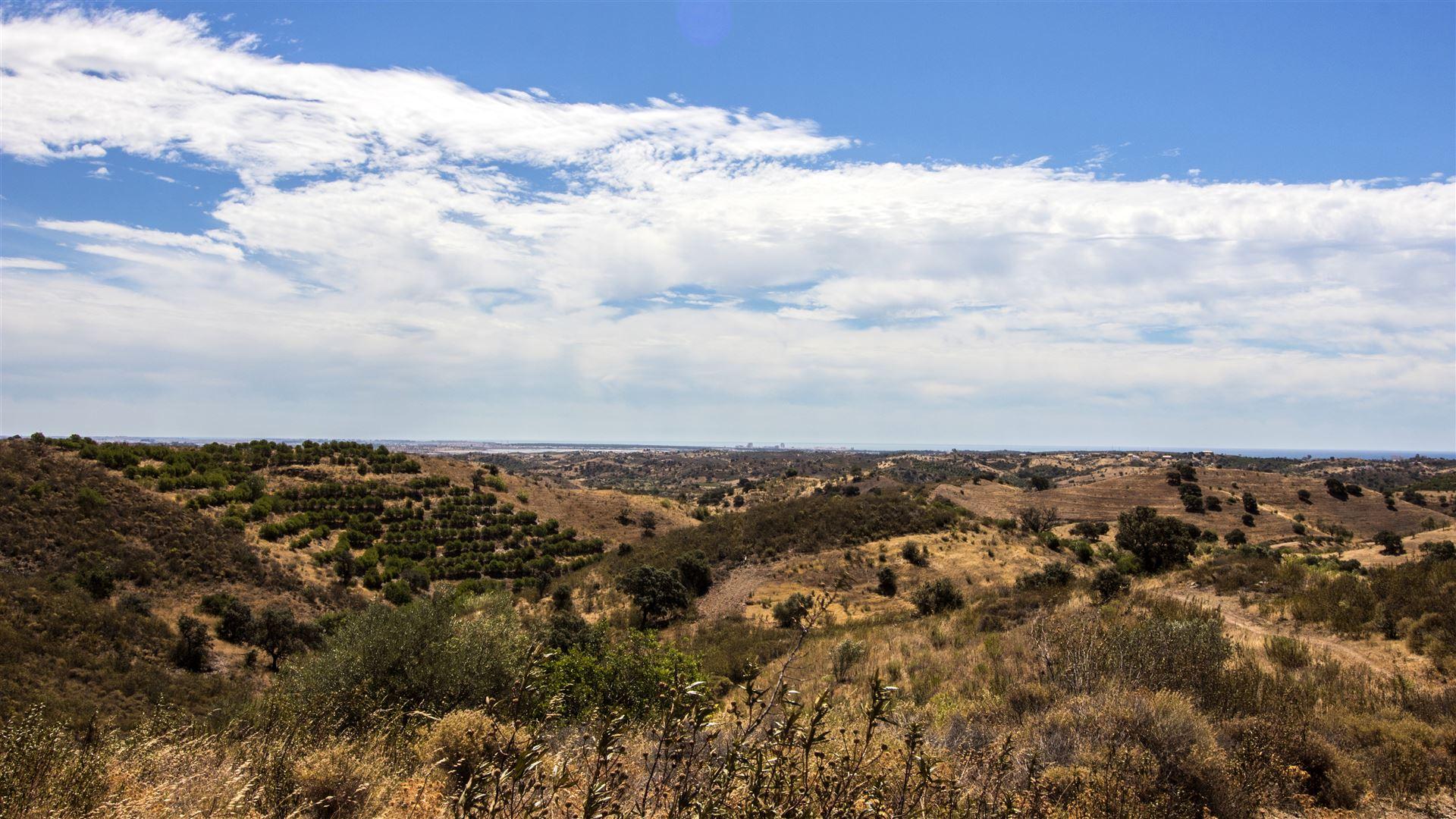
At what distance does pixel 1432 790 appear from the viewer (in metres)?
6.58

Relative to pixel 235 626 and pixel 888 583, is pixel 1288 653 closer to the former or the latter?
pixel 888 583

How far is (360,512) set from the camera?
45.9 m

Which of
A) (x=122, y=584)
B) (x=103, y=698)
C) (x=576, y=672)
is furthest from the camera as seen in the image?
(x=122, y=584)

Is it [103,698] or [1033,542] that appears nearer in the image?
[103,698]

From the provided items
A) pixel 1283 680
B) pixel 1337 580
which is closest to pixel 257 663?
pixel 1283 680

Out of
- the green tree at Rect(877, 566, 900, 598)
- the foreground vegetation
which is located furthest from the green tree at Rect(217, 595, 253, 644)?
the green tree at Rect(877, 566, 900, 598)

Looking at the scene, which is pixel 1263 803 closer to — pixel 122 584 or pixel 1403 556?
pixel 1403 556

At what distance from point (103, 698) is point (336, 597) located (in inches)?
617

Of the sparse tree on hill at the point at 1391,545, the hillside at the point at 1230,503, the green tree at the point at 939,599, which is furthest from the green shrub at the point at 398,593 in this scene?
the sparse tree on hill at the point at 1391,545

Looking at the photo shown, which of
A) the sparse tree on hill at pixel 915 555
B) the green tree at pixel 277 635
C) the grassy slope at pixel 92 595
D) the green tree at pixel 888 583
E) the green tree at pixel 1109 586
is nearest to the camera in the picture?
the green tree at pixel 1109 586

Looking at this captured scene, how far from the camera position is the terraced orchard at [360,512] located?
129ft

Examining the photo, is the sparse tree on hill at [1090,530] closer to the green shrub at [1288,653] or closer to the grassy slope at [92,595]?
the green shrub at [1288,653]

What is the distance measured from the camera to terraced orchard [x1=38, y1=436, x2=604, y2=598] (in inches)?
1545

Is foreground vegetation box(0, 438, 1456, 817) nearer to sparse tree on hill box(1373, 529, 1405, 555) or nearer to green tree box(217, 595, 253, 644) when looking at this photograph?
green tree box(217, 595, 253, 644)
